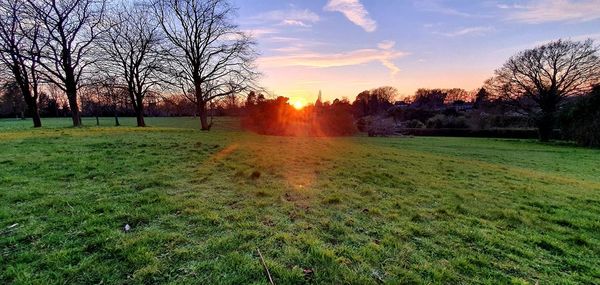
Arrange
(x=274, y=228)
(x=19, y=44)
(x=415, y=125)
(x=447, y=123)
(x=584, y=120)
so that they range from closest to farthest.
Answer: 1. (x=274, y=228)
2. (x=19, y=44)
3. (x=584, y=120)
4. (x=447, y=123)
5. (x=415, y=125)

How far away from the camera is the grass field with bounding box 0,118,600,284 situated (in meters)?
2.85

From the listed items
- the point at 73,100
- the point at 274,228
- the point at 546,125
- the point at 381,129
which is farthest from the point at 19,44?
the point at 546,125

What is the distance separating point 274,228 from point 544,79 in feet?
139

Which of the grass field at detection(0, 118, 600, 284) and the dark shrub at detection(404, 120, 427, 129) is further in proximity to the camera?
the dark shrub at detection(404, 120, 427, 129)

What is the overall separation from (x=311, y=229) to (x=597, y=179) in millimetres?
13712

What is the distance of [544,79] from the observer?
32562 mm

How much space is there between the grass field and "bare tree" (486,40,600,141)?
33607mm

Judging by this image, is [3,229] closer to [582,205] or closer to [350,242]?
[350,242]

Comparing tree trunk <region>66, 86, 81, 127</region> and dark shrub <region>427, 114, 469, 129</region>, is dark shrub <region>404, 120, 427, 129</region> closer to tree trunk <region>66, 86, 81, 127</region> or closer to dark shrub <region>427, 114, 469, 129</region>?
dark shrub <region>427, 114, 469, 129</region>

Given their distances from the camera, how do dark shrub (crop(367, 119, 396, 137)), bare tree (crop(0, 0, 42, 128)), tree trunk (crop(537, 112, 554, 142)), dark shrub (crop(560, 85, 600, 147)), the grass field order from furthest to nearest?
1. dark shrub (crop(367, 119, 396, 137))
2. tree trunk (crop(537, 112, 554, 142))
3. dark shrub (crop(560, 85, 600, 147))
4. bare tree (crop(0, 0, 42, 128))
5. the grass field

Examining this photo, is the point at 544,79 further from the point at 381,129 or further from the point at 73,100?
the point at 73,100

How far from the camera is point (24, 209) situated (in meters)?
4.09

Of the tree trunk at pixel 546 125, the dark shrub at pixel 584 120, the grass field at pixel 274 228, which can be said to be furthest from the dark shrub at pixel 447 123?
the grass field at pixel 274 228

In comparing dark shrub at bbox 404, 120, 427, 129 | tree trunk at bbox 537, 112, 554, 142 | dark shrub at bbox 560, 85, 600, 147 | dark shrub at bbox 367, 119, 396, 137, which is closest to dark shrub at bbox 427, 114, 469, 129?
dark shrub at bbox 404, 120, 427, 129
